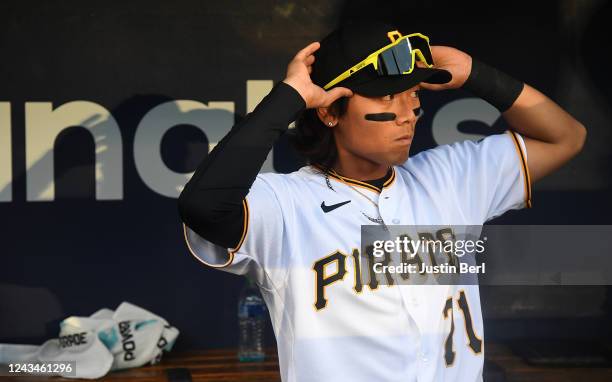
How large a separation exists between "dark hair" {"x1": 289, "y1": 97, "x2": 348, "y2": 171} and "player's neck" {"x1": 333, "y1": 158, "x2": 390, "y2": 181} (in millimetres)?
34

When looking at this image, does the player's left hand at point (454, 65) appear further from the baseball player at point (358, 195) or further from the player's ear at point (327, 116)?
the player's ear at point (327, 116)

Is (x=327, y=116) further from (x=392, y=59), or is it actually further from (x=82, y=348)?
(x=82, y=348)

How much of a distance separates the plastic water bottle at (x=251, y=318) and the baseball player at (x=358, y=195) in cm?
180

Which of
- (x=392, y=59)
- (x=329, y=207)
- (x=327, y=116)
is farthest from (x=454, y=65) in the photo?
(x=329, y=207)

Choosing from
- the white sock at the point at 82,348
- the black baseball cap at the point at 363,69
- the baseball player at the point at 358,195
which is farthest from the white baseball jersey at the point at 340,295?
the white sock at the point at 82,348

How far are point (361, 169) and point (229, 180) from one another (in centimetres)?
49

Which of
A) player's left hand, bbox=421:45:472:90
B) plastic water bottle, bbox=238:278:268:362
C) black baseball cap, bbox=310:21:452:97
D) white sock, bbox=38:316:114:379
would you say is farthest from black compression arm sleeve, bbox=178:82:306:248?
plastic water bottle, bbox=238:278:268:362

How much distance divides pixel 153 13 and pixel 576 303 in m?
2.26

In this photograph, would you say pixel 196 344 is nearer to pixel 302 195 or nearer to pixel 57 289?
pixel 57 289

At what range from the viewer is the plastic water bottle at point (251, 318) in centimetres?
430

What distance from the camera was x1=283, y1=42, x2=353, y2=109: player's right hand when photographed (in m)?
2.30

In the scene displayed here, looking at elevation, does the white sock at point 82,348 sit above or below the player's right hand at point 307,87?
below

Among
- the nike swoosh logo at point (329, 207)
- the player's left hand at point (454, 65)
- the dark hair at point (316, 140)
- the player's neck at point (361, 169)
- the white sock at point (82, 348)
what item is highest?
the player's left hand at point (454, 65)

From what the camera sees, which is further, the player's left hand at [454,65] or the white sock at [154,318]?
the white sock at [154,318]
